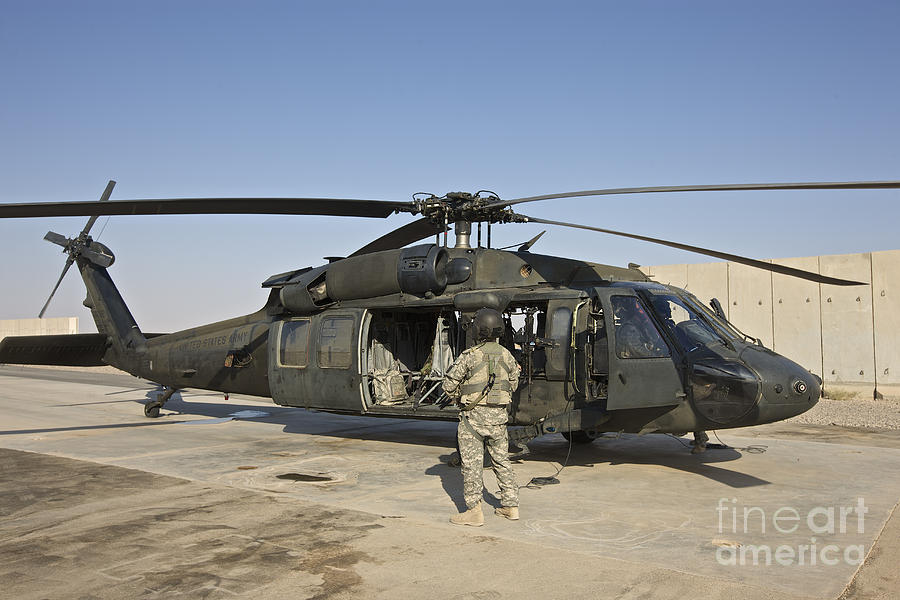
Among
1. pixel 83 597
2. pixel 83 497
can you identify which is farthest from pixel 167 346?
pixel 83 597

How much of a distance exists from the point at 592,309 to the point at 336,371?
3.92 meters

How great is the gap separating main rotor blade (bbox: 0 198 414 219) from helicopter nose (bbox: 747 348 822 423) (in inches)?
193

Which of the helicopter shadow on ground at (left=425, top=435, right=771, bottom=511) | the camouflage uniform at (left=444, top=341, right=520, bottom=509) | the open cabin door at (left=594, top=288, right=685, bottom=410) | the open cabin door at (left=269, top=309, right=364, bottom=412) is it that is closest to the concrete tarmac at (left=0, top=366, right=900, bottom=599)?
the helicopter shadow on ground at (left=425, top=435, right=771, bottom=511)

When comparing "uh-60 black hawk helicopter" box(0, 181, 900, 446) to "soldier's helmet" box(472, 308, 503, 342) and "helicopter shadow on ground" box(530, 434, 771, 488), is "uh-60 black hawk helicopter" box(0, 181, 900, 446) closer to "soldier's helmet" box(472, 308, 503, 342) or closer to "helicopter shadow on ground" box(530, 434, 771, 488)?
"helicopter shadow on ground" box(530, 434, 771, 488)

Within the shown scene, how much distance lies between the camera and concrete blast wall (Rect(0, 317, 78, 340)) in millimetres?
57188

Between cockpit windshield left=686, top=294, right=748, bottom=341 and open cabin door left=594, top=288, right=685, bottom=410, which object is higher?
cockpit windshield left=686, top=294, right=748, bottom=341

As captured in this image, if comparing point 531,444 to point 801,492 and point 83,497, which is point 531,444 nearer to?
point 801,492

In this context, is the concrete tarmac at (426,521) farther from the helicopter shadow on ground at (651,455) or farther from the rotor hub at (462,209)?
the rotor hub at (462,209)

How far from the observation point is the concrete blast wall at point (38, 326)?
57.2m

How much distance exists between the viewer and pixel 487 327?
243 inches

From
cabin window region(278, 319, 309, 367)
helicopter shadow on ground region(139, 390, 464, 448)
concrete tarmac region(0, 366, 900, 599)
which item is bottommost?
concrete tarmac region(0, 366, 900, 599)

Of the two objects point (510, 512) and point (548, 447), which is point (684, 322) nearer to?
point (548, 447)

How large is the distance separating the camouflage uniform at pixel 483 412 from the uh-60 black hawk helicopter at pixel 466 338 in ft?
7.22

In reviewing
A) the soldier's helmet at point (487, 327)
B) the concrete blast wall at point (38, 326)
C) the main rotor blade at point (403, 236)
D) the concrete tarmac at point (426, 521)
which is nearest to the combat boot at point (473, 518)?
the concrete tarmac at point (426, 521)
